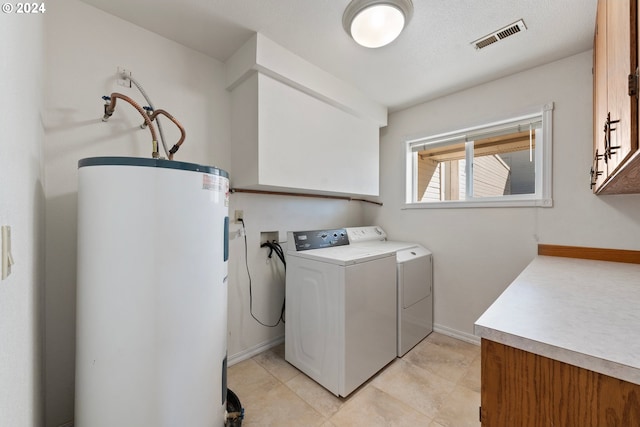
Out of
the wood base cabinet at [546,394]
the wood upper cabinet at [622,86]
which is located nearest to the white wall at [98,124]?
the wood base cabinet at [546,394]

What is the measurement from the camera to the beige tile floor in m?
1.52

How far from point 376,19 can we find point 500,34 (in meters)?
0.93

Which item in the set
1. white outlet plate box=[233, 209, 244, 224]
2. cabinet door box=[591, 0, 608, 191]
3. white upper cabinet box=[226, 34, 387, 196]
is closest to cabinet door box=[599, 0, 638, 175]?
cabinet door box=[591, 0, 608, 191]

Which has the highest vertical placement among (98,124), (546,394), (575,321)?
(98,124)

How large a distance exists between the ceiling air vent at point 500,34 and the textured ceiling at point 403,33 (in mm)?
35

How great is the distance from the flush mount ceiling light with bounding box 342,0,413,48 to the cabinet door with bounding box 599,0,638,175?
0.87 m

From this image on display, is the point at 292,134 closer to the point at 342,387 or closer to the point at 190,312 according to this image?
the point at 190,312

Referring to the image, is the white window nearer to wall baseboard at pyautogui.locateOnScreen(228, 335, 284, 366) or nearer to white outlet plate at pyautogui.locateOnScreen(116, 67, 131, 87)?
wall baseboard at pyautogui.locateOnScreen(228, 335, 284, 366)

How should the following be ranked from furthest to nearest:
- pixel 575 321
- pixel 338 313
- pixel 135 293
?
pixel 338 313 < pixel 135 293 < pixel 575 321

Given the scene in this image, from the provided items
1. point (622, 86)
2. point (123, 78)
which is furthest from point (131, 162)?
point (622, 86)

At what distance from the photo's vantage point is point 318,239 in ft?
7.34

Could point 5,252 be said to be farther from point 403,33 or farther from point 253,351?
point 403,33

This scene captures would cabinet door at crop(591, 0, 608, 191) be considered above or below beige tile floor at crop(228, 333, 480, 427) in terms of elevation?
above

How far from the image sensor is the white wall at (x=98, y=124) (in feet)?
4.53
